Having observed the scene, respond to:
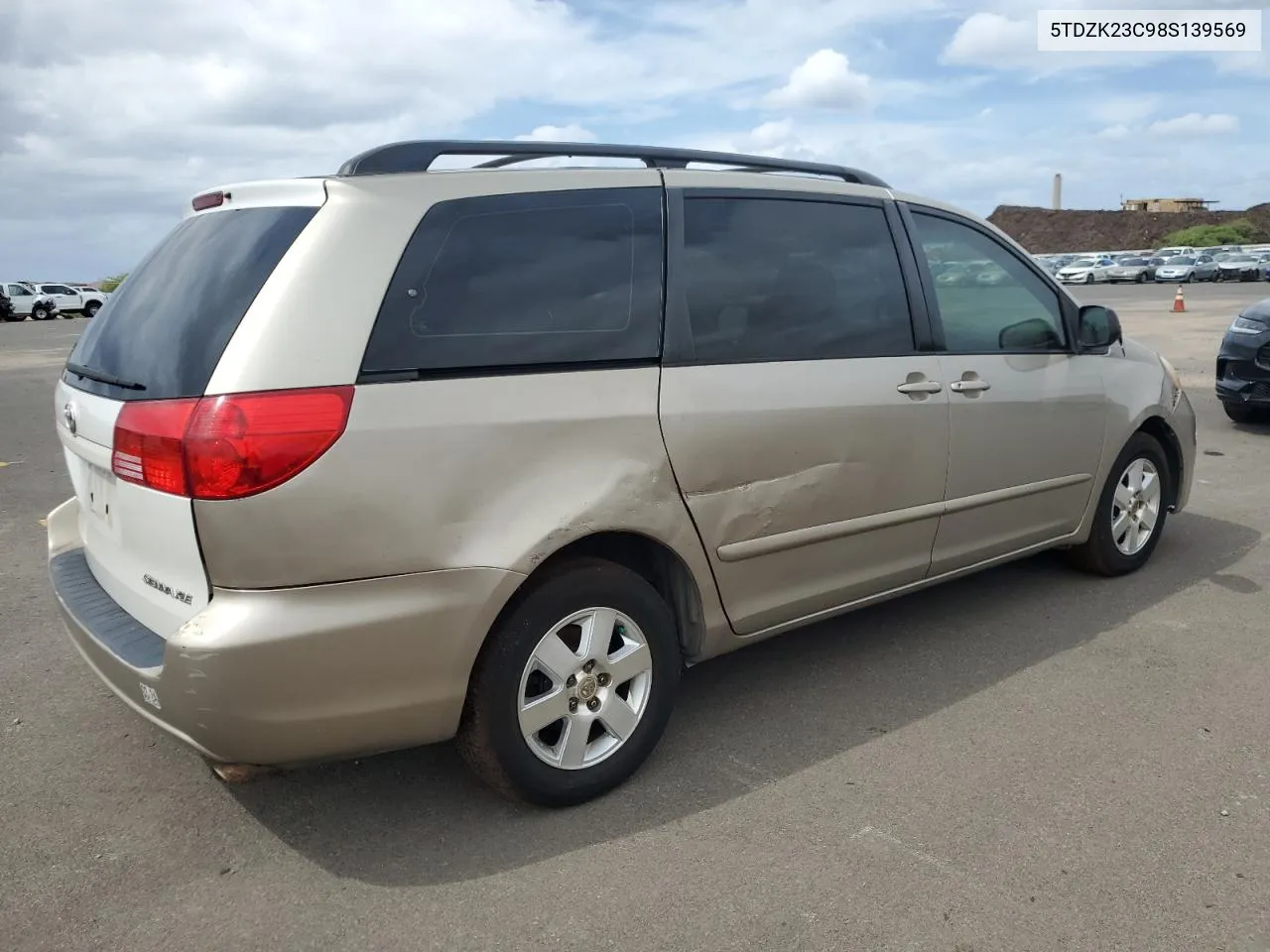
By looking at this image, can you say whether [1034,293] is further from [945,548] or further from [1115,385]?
[945,548]

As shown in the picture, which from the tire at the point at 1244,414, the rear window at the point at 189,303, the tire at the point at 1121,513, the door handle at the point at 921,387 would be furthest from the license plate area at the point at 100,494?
the tire at the point at 1244,414

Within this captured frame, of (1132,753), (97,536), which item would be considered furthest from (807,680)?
(97,536)

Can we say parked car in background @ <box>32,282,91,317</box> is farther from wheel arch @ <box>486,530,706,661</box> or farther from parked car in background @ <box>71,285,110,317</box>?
wheel arch @ <box>486,530,706,661</box>

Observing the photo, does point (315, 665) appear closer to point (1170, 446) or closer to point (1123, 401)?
point (1123, 401)

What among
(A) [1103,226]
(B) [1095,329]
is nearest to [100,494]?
(B) [1095,329]

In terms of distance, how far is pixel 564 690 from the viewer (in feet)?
9.78

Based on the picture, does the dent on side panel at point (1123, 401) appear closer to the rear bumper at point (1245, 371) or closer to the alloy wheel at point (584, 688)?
the alloy wheel at point (584, 688)

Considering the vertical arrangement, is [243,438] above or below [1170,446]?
above

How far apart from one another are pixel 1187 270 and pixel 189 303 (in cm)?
5075

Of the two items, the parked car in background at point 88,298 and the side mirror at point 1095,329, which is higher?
the parked car in background at point 88,298

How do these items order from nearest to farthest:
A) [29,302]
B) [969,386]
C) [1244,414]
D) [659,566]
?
[659,566] → [969,386] → [1244,414] → [29,302]

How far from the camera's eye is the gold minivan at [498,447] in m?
2.54

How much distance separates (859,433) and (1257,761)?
5.17ft

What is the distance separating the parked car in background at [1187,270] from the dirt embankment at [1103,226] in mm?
33575
